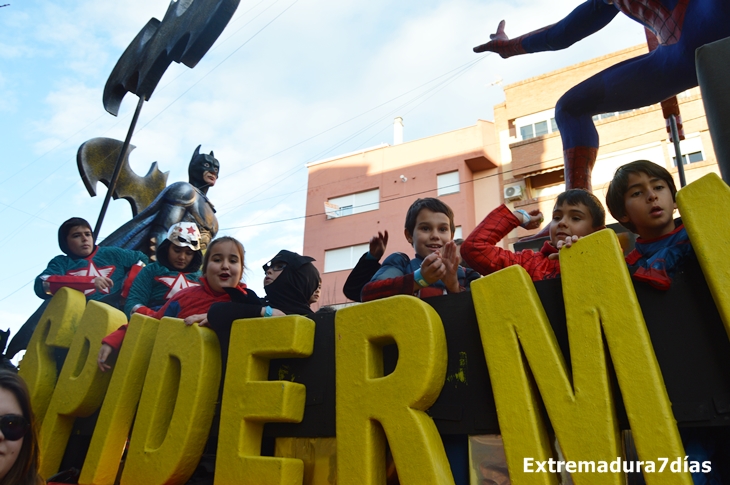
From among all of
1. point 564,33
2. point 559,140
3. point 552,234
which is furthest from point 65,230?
point 559,140

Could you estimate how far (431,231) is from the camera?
2.89 m

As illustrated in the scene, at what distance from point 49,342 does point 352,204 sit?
16126 mm

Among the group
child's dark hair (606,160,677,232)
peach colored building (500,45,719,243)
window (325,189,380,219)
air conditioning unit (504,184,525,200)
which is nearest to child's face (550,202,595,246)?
child's dark hair (606,160,677,232)

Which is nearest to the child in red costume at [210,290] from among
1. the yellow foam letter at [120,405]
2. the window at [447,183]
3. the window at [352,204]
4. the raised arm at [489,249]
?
the yellow foam letter at [120,405]

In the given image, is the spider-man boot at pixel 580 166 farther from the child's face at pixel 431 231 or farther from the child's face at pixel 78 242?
the child's face at pixel 78 242

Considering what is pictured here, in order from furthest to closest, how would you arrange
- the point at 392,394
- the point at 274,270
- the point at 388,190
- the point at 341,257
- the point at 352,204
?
the point at 352,204 → the point at 341,257 → the point at 388,190 → the point at 274,270 → the point at 392,394

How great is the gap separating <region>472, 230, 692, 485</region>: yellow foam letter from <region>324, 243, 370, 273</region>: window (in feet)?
54.0

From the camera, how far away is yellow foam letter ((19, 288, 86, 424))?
3.57 m

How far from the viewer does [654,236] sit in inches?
88.2

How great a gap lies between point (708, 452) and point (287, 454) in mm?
1638

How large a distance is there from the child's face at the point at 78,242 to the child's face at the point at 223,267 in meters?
2.06

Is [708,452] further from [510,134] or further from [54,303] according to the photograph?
[510,134]

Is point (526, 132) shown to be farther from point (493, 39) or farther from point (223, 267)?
point (223, 267)

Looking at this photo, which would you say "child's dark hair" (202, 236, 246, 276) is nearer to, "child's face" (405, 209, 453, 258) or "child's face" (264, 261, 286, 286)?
"child's face" (264, 261, 286, 286)
